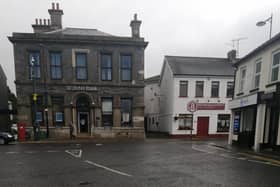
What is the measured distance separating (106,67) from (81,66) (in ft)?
7.82

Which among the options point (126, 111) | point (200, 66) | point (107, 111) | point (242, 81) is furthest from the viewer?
point (200, 66)

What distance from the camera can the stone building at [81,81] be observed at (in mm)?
15438

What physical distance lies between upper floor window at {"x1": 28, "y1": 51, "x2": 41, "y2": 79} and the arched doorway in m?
4.44

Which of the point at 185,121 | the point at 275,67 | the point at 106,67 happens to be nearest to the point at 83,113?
the point at 106,67

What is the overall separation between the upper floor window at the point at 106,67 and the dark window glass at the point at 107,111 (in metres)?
2.19

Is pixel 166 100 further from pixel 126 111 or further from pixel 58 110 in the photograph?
pixel 58 110

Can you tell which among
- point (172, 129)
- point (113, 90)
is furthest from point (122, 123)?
point (172, 129)

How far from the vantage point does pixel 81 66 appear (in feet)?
53.3

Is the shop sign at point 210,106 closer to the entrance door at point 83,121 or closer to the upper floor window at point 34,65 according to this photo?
the entrance door at point 83,121

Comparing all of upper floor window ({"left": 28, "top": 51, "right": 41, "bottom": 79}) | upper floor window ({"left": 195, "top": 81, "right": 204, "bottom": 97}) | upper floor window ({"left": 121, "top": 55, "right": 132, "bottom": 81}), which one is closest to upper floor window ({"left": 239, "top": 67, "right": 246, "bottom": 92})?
upper floor window ({"left": 195, "top": 81, "right": 204, "bottom": 97})

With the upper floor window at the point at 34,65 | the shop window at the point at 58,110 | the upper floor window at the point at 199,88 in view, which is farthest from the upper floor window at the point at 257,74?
the upper floor window at the point at 34,65

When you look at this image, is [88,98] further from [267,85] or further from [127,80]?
[267,85]

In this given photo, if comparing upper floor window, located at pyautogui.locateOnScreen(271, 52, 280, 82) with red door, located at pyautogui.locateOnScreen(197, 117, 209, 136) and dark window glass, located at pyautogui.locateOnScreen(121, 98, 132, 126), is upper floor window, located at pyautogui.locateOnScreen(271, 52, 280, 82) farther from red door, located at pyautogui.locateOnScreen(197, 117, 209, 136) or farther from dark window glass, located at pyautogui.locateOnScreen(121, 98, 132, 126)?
dark window glass, located at pyautogui.locateOnScreen(121, 98, 132, 126)

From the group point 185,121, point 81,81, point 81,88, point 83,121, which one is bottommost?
point 185,121
